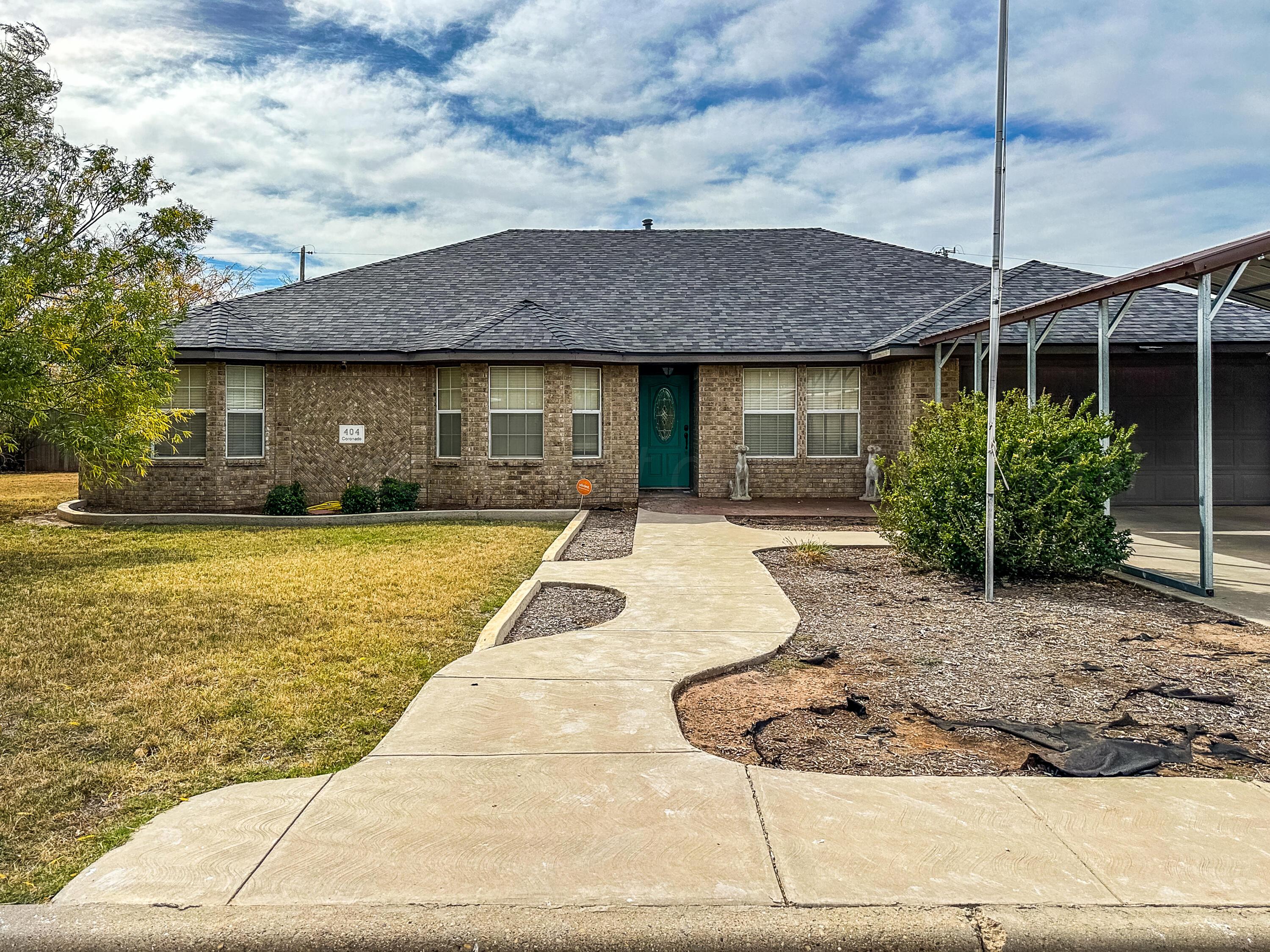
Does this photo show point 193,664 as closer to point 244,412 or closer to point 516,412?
point 516,412

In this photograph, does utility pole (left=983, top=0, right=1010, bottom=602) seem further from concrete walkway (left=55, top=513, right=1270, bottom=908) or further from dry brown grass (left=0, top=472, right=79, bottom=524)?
dry brown grass (left=0, top=472, right=79, bottom=524)

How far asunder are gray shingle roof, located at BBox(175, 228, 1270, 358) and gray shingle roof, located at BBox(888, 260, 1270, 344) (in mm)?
38

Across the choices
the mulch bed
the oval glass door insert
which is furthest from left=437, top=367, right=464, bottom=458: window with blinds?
the mulch bed

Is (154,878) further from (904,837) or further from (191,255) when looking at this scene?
(191,255)

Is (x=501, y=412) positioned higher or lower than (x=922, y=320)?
lower

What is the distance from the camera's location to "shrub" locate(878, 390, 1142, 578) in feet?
26.0

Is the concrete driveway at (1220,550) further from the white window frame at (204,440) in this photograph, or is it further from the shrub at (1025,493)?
the white window frame at (204,440)

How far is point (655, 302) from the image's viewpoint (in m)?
17.5

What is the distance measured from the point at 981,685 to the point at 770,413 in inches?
436

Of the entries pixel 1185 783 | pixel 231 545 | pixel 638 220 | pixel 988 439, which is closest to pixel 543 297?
pixel 638 220

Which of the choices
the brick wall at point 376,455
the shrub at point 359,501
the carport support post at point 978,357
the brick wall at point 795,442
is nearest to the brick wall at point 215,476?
the brick wall at point 376,455

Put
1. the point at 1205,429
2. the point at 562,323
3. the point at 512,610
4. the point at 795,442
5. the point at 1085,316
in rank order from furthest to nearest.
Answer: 1. the point at 562,323
2. the point at 795,442
3. the point at 1085,316
4. the point at 1205,429
5. the point at 512,610

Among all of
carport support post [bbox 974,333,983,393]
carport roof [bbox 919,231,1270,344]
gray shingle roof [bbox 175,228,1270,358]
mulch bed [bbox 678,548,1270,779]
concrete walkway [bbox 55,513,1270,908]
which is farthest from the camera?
gray shingle roof [bbox 175,228,1270,358]

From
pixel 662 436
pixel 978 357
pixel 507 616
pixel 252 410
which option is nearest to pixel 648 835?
pixel 507 616
